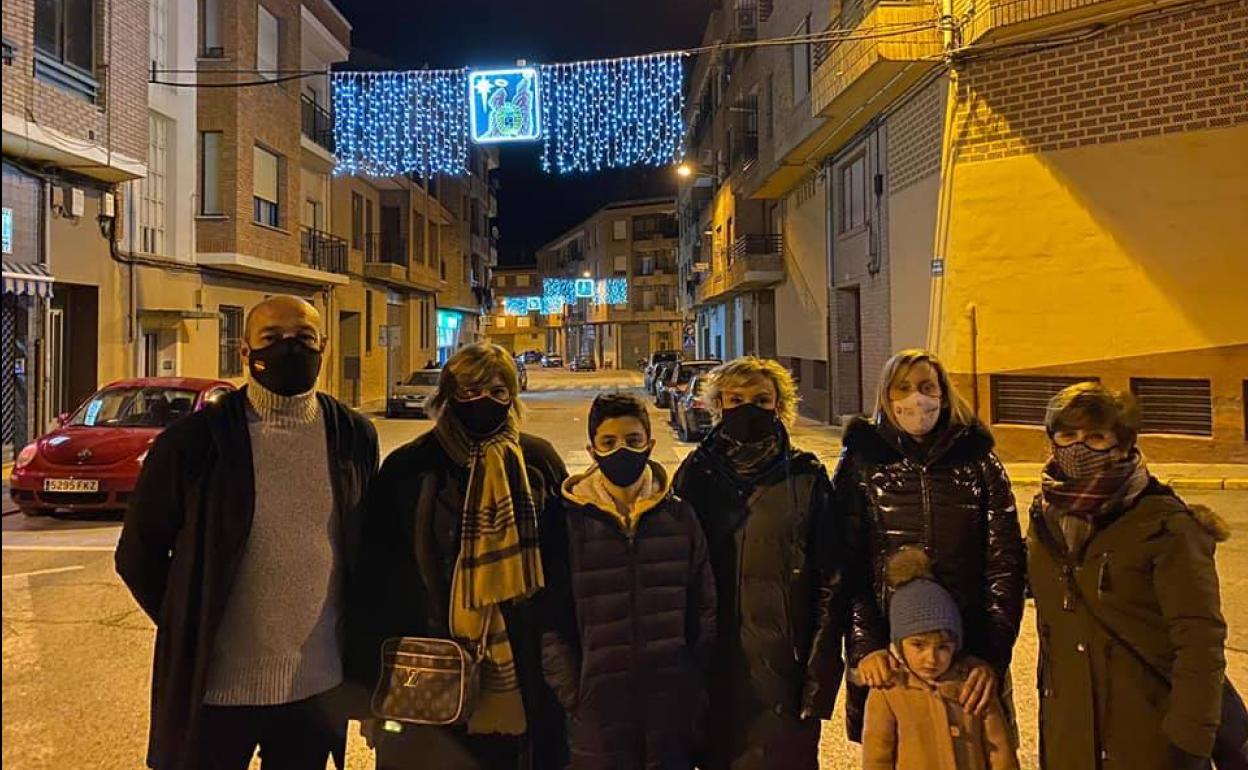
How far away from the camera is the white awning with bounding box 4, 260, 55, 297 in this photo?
13117 mm

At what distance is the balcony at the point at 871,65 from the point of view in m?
14.7

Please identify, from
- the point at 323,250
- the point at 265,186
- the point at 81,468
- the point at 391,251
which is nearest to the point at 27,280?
the point at 81,468

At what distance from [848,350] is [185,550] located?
777 inches

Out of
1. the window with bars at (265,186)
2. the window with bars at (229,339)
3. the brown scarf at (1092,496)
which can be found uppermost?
the window with bars at (265,186)

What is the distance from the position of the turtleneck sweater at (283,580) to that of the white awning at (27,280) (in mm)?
12724

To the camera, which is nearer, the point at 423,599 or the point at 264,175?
the point at 423,599

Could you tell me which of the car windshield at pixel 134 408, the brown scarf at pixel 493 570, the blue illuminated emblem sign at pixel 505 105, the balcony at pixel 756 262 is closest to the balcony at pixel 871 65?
the blue illuminated emblem sign at pixel 505 105

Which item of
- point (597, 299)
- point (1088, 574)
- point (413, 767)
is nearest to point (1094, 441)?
point (1088, 574)

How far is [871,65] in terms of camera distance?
1514 centimetres

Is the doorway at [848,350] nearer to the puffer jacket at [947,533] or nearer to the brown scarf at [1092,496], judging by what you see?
the puffer jacket at [947,533]

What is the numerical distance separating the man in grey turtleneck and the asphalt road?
0.54 meters

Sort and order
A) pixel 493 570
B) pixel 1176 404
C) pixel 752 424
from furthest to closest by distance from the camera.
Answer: pixel 1176 404
pixel 752 424
pixel 493 570

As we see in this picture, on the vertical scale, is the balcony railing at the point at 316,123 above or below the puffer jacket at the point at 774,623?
above

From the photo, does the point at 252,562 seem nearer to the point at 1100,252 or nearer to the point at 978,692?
the point at 978,692
